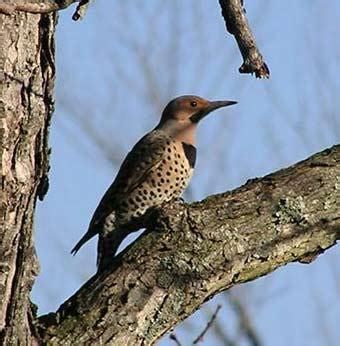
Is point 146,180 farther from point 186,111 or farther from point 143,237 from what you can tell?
point 143,237

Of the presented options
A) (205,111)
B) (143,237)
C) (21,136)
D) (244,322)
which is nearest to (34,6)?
(21,136)

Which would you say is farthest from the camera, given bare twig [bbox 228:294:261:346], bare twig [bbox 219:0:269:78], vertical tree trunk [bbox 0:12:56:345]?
bare twig [bbox 228:294:261:346]

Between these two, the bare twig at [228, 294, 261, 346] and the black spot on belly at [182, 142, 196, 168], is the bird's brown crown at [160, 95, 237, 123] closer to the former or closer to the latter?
the black spot on belly at [182, 142, 196, 168]

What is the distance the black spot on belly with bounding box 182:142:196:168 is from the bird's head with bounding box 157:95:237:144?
214 millimetres

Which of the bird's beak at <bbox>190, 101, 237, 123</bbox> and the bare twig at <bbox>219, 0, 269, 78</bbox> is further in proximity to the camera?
the bird's beak at <bbox>190, 101, 237, 123</bbox>

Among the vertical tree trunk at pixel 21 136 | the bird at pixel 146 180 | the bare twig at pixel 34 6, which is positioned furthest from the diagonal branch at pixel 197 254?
the bird at pixel 146 180

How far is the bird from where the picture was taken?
5957 mm

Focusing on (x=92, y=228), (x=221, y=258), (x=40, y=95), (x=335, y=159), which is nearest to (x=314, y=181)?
(x=335, y=159)

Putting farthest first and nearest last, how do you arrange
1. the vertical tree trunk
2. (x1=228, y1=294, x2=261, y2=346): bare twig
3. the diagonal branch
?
(x1=228, y1=294, x2=261, y2=346): bare twig → the diagonal branch → the vertical tree trunk

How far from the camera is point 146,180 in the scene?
20.3ft

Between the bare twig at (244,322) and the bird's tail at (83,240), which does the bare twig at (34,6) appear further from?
the bare twig at (244,322)

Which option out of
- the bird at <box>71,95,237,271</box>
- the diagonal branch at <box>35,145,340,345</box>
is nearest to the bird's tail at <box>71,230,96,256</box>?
the bird at <box>71,95,237,271</box>

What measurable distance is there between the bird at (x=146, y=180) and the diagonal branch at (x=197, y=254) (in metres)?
2.26

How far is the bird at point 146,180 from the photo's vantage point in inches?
235
